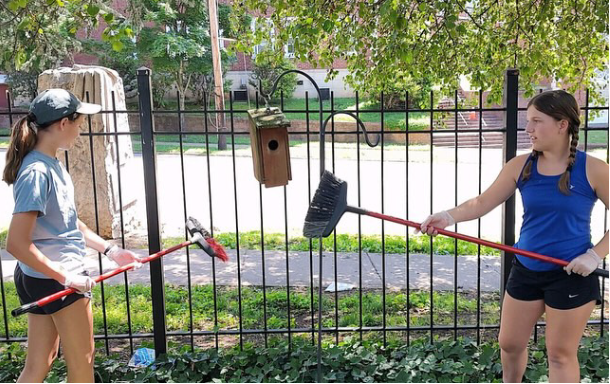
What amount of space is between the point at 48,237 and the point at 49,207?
13 centimetres

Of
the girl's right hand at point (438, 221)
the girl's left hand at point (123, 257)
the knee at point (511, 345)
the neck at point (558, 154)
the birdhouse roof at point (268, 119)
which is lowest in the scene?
the knee at point (511, 345)

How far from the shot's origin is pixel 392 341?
4559mm

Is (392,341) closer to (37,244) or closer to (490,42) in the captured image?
(37,244)

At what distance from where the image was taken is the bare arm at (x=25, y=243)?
2.61m

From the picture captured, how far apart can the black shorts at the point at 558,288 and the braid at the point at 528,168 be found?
16.5 inches

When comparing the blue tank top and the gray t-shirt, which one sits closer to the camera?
the gray t-shirt

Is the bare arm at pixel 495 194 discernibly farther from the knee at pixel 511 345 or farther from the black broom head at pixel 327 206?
the black broom head at pixel 327 206

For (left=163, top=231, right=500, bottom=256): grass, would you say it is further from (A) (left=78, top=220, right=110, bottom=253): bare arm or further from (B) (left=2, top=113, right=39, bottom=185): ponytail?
(B) (left=2, top=113, right=39, bottom=185): ponytail

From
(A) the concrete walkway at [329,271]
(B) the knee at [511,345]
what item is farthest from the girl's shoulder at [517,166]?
(A) the concrete walkway at [329,271]

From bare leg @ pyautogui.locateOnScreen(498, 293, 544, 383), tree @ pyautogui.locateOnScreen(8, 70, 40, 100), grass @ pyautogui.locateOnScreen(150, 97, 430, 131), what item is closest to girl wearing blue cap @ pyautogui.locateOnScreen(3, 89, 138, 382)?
bare leg @ pyautogui.locateOnScreen(498, 293, 544, 383)

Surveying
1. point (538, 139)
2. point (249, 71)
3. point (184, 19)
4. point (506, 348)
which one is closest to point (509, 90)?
point (538, 139)

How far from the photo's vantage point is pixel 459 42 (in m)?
6.87

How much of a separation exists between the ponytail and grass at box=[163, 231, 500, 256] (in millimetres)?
5149

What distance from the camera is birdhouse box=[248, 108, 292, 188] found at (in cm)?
302
